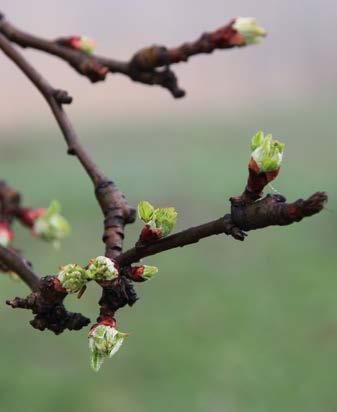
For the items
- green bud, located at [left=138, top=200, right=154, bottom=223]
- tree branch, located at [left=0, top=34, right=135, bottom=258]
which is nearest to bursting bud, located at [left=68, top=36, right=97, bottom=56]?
tree branch, located at [left=0, top=34, right=135, bottom=258]

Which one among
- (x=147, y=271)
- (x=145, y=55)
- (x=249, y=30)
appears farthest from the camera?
(x=145, y=55)

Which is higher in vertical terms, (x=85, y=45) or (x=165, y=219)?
(x=85, y=45)

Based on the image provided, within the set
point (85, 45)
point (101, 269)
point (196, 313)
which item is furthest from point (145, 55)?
point (196, 313)

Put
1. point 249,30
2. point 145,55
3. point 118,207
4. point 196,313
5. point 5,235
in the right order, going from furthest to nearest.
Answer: point 196,313 → point 5,235 → point 145,55 → point 249,30 → point 118,207

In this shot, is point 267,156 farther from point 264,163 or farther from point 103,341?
point 103,341

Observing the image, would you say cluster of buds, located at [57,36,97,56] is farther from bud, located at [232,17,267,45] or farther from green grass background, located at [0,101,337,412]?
green grass background, located at [0,101,337,412]

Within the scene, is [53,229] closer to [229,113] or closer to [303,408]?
[303,408]
